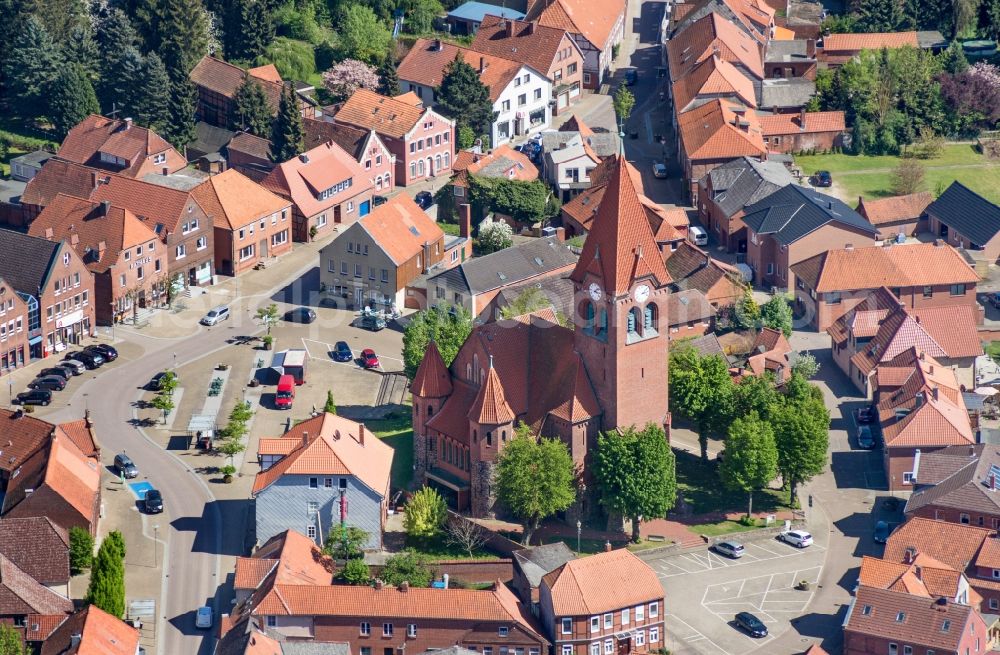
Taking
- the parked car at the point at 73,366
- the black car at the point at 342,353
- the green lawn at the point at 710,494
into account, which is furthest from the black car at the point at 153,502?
the green lawn at the point at 710,494

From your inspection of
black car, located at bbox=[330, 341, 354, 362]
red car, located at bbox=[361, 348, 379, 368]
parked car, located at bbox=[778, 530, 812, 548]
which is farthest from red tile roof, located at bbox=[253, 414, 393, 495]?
parked car, located at bbox=[778, 530, 812, 548]

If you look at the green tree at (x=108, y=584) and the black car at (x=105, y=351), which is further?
the black car at (x=105, y=351)

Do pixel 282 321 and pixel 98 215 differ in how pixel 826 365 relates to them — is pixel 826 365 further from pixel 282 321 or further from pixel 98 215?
pixel 98 215

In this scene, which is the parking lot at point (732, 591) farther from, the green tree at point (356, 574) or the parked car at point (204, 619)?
the parked car at point (204, 619)

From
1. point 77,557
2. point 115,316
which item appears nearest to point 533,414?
point 77,557

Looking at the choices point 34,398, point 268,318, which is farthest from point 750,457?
point 34,398

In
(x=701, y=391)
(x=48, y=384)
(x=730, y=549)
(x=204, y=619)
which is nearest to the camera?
(x=204, y=619)

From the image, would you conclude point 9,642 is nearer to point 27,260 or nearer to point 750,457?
point 27,260
